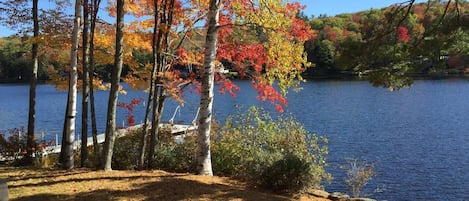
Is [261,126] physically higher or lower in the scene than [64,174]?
higher

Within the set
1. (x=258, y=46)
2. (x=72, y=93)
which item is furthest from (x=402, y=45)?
(x=72, y=93)

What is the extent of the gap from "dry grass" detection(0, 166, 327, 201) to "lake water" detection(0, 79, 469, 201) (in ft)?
20.1

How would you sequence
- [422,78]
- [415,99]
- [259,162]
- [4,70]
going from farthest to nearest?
[4,70]
[422,78]
[415,99]
[259,162]

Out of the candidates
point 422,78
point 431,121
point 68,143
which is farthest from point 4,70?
point 68,143

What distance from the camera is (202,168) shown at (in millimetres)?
8766

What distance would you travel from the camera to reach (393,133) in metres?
28.2

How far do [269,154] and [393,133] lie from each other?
21334mm

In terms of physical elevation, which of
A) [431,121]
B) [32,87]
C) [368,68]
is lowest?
[431,121]

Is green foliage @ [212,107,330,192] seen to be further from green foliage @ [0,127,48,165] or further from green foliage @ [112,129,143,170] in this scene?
green foliage @ [0,127,48,165]

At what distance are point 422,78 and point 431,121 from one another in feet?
183

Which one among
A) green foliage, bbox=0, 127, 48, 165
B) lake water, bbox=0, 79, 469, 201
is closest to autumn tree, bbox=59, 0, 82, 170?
green foliage, bbox=0, 127, 48, 165

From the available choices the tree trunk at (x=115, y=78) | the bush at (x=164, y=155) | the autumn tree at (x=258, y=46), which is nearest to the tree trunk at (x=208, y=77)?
the autumn tree at (x=258, y=46)

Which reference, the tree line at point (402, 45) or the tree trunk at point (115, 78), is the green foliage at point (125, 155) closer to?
the tree trunk at point (115, 78)

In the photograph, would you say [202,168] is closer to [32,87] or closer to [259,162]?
[259,162]
